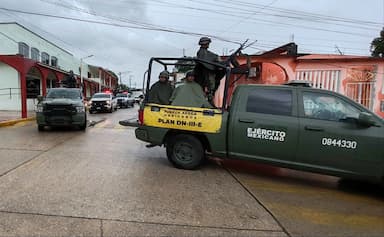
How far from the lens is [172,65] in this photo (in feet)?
27.6

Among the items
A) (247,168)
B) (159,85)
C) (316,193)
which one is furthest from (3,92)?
(316,193)

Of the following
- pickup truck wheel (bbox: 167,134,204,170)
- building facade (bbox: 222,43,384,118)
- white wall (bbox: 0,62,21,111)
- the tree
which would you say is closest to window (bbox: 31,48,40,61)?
white wall (bbox: 0,62,21,111)

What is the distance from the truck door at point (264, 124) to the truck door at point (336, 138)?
0.19 meters

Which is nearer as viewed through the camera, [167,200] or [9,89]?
[167,200]

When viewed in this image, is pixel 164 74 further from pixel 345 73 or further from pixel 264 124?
pixel 345 73

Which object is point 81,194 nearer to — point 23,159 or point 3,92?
point 23,159

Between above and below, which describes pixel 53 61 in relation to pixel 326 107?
above

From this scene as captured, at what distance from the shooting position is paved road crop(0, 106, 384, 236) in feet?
12.6

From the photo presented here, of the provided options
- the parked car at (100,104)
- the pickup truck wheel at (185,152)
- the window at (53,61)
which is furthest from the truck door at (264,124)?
the window at (53,61)

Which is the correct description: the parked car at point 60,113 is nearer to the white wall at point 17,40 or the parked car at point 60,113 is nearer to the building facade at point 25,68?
the building facade at point 25,68

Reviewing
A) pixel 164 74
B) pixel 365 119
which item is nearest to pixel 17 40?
pixel 164 74

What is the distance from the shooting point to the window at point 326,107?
5496 mm

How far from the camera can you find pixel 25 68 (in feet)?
59.3

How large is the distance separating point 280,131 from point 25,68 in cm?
1662
